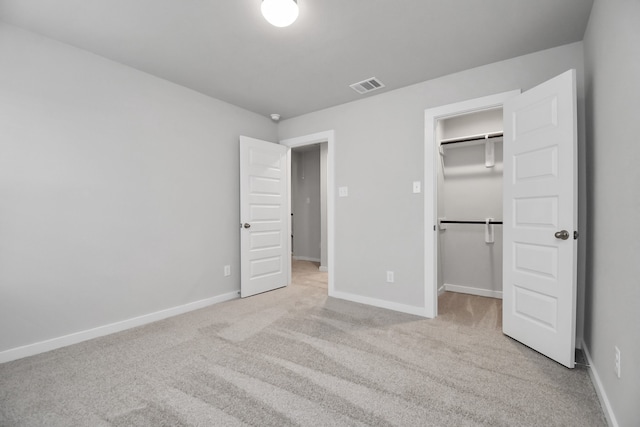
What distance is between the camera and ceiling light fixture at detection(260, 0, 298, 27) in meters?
1.80

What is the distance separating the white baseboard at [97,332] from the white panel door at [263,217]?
60 cm

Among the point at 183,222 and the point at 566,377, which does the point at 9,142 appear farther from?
the point at 566,377

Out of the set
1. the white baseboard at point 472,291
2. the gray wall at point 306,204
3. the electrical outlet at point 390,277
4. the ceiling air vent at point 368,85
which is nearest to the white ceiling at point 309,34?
the ceiling air vent at point 368,85

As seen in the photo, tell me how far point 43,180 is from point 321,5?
2458 mm

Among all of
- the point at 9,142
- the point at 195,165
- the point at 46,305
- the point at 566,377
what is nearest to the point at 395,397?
the point at 566,377

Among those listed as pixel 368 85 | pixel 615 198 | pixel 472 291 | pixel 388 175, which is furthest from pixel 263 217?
pixel 615 198

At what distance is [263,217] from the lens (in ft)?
13.1

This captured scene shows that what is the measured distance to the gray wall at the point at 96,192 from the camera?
7.20ft

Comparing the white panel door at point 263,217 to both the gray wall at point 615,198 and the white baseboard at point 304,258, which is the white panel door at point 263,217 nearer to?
the white baseboard at point 304,258

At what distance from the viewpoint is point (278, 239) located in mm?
4195

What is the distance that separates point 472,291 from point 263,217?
295 cm

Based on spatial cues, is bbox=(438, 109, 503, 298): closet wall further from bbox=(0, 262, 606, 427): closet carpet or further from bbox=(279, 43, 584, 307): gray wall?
bbox=(0, 262, 606, 427): closet carpet

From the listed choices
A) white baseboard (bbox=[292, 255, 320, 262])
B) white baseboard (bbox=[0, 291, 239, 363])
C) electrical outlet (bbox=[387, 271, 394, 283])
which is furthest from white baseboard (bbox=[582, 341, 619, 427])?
white baseboard (bbox=[292, 255, 320, 262])

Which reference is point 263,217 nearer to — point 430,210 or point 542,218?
point 430,210
